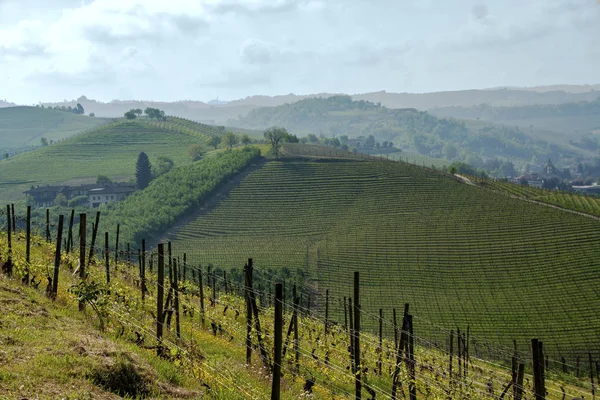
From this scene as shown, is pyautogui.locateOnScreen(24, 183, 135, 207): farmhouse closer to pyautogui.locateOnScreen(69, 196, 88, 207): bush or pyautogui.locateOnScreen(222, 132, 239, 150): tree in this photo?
pyautogui.locateOnScreen(69, 196, 88, 207): bush

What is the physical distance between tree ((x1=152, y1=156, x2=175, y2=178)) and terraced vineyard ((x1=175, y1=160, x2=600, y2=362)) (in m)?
36.0

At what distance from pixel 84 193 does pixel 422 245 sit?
85974 mm

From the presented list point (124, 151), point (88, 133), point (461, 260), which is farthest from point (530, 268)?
point (88, 133)

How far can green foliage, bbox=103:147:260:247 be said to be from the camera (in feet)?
341

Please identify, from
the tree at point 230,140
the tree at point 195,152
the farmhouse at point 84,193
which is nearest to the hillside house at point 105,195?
the farmhouse at point 84,193

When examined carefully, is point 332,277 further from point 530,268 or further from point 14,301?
point 14,301

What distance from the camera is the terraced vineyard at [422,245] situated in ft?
203

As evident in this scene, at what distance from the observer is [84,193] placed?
142 meters

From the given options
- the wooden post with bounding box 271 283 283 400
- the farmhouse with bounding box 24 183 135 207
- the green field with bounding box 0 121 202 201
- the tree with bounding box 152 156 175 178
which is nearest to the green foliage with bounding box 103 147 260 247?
the farmhouse with bounding box 24 183 135 207

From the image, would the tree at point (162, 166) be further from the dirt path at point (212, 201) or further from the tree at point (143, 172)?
the dirt path at point (212, 201)

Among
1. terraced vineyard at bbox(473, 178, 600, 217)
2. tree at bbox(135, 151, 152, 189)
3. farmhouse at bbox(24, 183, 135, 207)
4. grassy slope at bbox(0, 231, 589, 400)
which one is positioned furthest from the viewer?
tree at bbox(135, 151, 152, 189)

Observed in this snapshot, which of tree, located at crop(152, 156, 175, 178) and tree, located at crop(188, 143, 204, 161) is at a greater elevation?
tree, located at crop(188, 143, 204, 161)

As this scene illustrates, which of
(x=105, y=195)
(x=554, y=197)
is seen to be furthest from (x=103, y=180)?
(x=554, y=197)

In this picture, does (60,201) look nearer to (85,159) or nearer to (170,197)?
(170,197)
